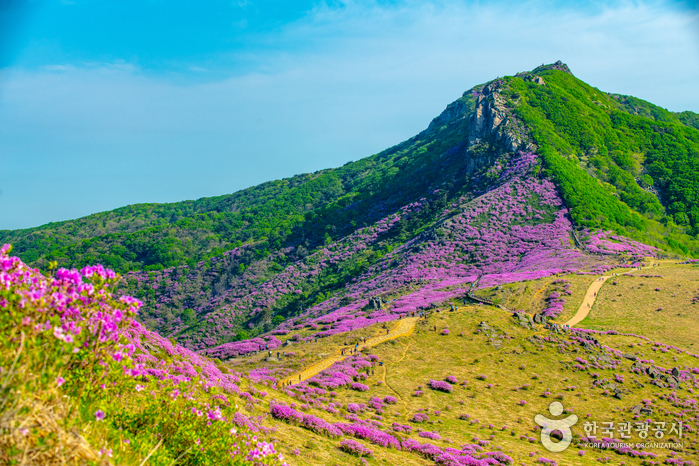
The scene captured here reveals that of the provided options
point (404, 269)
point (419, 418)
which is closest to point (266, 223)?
point (404, 269)

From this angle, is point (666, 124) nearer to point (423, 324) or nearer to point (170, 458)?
point (423, 324)

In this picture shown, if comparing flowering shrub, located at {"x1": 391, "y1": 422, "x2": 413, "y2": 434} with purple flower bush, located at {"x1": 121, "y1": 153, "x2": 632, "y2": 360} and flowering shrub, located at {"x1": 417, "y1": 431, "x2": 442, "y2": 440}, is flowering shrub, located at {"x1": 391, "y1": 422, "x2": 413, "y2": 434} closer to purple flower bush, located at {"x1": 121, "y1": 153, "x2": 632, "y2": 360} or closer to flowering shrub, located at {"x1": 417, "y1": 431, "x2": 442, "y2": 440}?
flowering shrub, located at {"x1": 417, "y1": 431, "x2": 442, "y2": 440}

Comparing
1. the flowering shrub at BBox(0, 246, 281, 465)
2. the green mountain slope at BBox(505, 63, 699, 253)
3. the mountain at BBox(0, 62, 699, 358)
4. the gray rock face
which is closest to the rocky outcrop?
the mountain at BBox(0, 62, 699, 358)

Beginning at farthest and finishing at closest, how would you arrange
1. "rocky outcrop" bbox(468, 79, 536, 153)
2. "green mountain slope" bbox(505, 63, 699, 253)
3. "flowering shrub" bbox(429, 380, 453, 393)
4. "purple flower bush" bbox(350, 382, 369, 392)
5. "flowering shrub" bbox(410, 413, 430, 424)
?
"rocky outcrop" bbox(468, 79, 536, 153) → "green mountain slope" bbox(505, 63, 699, 253) → "flowering shrub" bbox(429, 380, 453, 393) → "purple flower bush" bbox(350, 382, 369, 392) → "flowering shrub" bbox(410, 413, 430, 424)

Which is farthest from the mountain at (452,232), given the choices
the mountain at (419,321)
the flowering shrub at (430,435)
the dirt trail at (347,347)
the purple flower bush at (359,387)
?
the flowering shrub at (430,435)

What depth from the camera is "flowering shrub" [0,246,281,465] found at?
445 centimetres

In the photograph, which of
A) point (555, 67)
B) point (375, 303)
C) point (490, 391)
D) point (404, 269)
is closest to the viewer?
point (490, 391)

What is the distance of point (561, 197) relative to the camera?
7150 cm

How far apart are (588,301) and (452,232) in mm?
30863

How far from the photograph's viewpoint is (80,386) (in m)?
6.00

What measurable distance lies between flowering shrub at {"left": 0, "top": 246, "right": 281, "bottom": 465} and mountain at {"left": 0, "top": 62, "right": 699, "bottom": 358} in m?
32.4

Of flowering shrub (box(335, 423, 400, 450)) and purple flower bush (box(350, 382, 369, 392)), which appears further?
purple flower bush (box(350, 382, 369, 392))

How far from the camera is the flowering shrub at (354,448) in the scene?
572 inches

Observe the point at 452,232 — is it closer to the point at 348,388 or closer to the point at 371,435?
the point at 348,388
